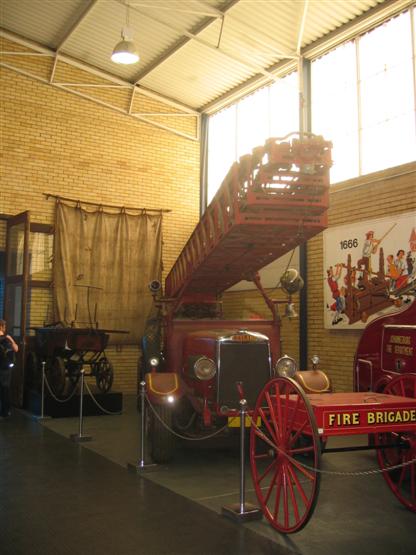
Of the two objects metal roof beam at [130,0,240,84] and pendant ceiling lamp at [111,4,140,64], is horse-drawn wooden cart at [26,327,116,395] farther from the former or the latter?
metal roof beam at [130,0,240,84]

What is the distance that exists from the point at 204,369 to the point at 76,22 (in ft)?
25.5

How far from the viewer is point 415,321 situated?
589 centimetres

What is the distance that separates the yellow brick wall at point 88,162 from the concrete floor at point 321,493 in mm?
5058

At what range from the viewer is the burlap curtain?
11.9m

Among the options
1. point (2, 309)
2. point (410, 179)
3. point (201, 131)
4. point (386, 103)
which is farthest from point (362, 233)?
point (2, 309)

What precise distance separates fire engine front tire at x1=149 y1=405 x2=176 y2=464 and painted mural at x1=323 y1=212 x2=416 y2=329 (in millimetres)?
3387

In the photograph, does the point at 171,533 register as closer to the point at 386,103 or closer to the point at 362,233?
the point at 362,233

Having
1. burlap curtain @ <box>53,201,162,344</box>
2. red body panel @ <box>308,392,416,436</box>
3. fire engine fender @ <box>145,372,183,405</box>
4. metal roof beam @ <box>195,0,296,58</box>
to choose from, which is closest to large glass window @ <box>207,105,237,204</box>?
burlap curtain @ <box>53,201,162,344</box>

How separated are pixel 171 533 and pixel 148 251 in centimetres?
903

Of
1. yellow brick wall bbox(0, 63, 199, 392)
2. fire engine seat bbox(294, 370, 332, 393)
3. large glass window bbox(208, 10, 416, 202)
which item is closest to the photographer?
fire engine seat bbox(294, 370, 332, 393)

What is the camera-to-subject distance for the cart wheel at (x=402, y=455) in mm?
4633

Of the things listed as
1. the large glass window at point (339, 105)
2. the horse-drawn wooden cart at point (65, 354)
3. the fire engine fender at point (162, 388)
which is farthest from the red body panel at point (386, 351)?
the horse-drawn wooden cart at point (65, 354)

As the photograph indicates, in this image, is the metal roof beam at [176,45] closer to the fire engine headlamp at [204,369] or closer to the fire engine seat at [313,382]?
the fire engine seat at [313,382]

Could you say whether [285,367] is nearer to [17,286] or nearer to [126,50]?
[126,50]
